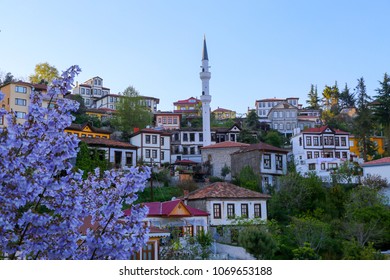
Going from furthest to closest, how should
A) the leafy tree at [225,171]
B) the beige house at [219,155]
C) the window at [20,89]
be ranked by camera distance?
the beige house at [219,155]
the leafy tree at [225,171]
the window at [20,89]

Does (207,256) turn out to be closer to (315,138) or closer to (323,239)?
(323,239)

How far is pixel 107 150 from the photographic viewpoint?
71.2 ft

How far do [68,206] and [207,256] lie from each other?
961cm

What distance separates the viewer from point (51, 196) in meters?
3.96

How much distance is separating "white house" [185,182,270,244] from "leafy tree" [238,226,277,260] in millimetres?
3337

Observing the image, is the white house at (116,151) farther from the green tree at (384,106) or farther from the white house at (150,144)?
the green tree at (384,106)

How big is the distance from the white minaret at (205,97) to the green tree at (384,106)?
364 inches

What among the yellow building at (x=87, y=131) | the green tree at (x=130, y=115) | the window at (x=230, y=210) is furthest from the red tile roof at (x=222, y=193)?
the green tree at (x=130, y=115)

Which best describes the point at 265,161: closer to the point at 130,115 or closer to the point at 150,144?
the point at 150,144

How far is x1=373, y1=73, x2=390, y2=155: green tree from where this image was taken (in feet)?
90.3

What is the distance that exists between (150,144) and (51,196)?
21667 mm

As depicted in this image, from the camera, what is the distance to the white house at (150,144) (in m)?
25.2

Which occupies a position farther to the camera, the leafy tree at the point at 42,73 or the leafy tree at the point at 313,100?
the leafy tree at the point at 313,100

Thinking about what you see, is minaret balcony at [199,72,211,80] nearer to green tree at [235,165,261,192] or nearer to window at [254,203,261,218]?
green tree at [235,165,261,192]
